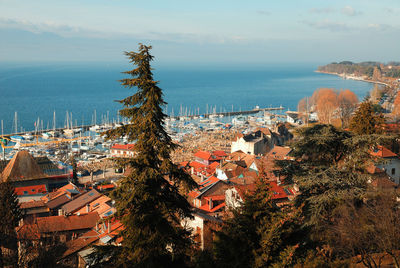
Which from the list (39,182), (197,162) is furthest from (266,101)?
(39,182)

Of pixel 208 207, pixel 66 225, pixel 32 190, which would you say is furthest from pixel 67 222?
pixel 32 190

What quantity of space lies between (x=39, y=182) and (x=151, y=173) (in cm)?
2375

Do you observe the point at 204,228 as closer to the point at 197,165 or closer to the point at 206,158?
→ the point at 197,165

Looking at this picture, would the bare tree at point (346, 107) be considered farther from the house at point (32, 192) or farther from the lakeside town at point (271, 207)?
the house at point (32, 192)

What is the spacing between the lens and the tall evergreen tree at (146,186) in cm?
705

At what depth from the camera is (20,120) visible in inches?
3152

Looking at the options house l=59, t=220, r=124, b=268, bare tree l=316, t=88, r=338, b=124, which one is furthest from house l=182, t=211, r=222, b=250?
bare tree l=316, t=88, r=338, b=124

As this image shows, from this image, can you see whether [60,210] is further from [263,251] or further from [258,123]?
[258,123]

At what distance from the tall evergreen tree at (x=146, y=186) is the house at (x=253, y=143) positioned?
29.2 meters

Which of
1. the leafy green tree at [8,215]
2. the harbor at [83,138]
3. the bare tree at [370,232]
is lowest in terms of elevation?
the harbor at [83,138]

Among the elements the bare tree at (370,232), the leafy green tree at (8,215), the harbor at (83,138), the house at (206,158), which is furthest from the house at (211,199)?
the harbor at (83,138)

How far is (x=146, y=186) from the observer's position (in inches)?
281

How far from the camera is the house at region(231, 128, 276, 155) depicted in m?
36.3

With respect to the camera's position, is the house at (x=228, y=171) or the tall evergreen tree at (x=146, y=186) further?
the house at (x=228, y=171)
